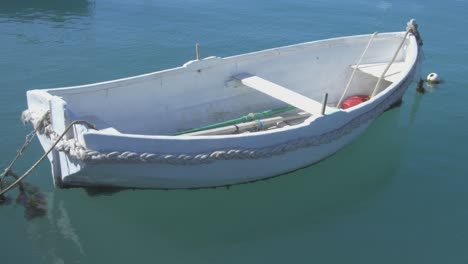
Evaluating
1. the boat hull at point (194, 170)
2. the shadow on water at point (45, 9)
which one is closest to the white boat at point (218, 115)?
the boat hull at point (194, 170)

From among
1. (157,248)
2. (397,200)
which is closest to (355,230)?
(397,200)

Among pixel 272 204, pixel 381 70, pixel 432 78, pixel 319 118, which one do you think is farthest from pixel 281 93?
pixel 432 78

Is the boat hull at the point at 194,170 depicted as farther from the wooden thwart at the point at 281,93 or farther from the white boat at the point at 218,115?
the wooden thwart at the point at 281,93

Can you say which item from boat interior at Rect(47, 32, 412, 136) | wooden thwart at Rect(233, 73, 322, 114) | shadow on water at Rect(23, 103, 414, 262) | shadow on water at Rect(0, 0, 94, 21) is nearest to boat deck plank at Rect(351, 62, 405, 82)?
boat interior at Rect(47, 32, 412, 136)

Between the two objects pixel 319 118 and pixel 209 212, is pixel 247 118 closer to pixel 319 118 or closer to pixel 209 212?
pixel 319 118

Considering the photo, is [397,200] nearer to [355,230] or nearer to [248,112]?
[355,230]

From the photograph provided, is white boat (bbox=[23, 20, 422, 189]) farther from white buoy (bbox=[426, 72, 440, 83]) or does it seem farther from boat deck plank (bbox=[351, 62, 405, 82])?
white buoy (bbox=[426, 72, 440, 83])
